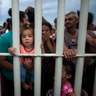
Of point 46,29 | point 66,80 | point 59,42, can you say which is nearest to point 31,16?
point 46,29

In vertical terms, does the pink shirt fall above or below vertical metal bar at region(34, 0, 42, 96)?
below

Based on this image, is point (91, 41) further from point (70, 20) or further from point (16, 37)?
point (16, 37)

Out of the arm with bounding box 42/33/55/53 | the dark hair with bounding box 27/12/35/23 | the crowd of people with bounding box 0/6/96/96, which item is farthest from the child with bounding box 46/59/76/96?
the dark hair with bounding box 27/12/35/23

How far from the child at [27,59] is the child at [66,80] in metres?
0.17

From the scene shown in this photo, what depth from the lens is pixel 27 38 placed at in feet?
3.83

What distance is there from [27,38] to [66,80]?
399mm

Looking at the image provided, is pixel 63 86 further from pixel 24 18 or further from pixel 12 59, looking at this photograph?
pixel 24 18

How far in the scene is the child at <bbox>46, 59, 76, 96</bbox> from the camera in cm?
124

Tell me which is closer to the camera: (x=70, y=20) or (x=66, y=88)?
(x=66, y=88)

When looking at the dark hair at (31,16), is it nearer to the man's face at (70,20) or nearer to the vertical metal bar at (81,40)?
the man's face at (70,20)

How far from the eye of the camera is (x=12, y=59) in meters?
1.24

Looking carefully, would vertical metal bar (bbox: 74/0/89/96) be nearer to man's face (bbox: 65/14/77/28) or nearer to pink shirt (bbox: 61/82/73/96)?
pink shirt (bbox: 61/82/73/96)

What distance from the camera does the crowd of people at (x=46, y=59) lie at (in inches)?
47.1

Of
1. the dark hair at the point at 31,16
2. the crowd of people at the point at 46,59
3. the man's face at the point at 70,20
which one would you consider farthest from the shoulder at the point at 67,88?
the dark hair at the point at 31,16
